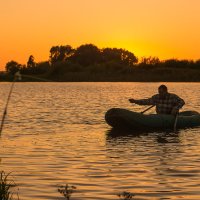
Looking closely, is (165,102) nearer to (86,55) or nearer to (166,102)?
(166,102)

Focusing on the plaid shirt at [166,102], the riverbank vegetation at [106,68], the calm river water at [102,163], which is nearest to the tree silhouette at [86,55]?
the riverbank vegetation at [106,68]

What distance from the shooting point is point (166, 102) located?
2253 centimetres

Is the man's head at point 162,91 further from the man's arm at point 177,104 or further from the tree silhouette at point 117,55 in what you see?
the tree silhouette at point 117,55

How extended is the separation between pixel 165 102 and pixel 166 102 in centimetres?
4

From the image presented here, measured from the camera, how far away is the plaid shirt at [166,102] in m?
22.2

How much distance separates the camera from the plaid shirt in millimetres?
22234

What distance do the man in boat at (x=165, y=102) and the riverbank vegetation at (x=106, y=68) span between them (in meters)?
79.4

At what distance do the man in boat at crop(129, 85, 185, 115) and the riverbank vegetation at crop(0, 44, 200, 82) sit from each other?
79424 mm

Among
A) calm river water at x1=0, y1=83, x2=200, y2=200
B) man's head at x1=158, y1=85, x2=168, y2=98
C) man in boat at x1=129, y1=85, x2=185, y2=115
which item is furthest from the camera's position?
man in boat at x1=129, y1=85, x2=185, y2=115

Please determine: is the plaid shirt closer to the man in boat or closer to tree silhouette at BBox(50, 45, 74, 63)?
the man in boat

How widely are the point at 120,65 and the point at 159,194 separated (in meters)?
125

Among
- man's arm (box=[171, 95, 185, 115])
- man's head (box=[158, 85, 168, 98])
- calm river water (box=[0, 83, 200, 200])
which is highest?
man's head (box=[158, 85, 168, 98])

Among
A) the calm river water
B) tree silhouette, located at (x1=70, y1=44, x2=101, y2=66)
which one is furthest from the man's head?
tree silhouette, located at (x1=70, y1=44, x2=101, y2=66)

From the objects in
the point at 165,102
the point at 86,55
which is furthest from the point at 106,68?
the point at 165,102
